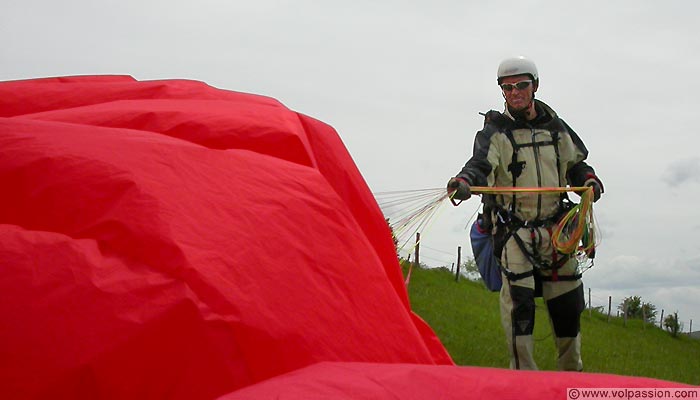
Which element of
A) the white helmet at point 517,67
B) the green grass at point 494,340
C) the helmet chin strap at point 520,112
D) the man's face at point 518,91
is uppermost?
the white helmet at point 517,67

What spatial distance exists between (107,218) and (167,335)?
16.1 inches

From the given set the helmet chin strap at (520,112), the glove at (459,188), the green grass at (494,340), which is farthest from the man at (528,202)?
the green grass at (494,340)

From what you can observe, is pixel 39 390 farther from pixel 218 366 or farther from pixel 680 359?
pixel 680 359

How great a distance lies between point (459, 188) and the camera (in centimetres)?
485

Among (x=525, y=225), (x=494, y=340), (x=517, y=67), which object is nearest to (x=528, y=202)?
Result: (x=525, y=225)

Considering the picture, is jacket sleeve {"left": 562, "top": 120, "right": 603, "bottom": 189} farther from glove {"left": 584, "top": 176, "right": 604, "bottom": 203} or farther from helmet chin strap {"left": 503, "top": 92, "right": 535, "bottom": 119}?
helmet chin strap {"left": 503, "top": 92, "right": 535, "bottom": 119}

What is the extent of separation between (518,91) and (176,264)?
3430 mm

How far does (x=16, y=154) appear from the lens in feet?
8.74

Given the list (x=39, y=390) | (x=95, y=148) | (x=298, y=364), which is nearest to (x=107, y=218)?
(x=95, y=148)

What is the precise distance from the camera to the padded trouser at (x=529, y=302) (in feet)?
16.9

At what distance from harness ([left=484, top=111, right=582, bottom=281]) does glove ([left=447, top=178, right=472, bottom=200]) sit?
17.8 inches

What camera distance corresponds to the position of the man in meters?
5.19

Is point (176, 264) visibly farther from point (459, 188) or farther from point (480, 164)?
point (480, 164)

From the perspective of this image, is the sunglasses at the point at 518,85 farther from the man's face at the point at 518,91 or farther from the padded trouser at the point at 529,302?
the padded trouser at the point at 529,302
